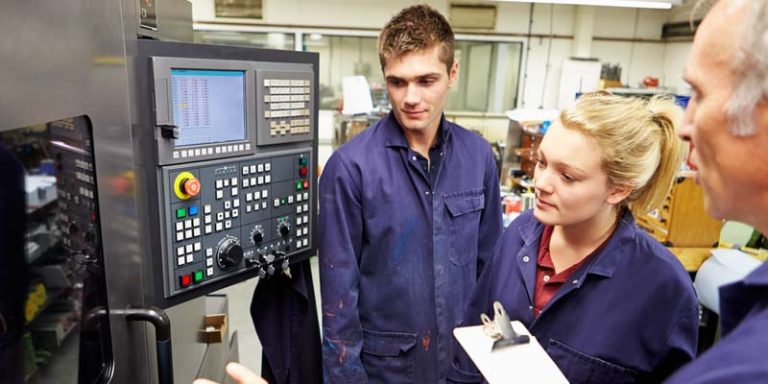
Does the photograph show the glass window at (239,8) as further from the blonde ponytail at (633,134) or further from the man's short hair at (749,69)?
the man's short hair at (749,69)

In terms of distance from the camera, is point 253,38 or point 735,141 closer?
point 735,141

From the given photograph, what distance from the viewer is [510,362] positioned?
30.0 inches

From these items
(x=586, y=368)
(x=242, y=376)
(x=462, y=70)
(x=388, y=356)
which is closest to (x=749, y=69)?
(x=586, y=368)

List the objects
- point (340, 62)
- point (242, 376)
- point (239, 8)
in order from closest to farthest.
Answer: point (242, 376), point (239, 8), point (340, 62)

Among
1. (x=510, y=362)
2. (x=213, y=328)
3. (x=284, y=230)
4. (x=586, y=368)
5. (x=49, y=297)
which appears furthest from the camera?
(x=213, y=328)

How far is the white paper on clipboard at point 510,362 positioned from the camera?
72 centimetres

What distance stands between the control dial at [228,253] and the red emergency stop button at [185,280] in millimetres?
74

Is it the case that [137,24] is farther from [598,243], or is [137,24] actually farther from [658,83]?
[658,83]

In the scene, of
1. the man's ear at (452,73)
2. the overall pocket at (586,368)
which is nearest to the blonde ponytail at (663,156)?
the overall pocket at (586,368)

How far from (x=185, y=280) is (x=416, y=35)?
2.75ft

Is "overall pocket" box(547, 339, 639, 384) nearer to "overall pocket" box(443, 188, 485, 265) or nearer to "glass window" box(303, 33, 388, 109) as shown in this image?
"overall pocket" box(443, 188, 485, 265)

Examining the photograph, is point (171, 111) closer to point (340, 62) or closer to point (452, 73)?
point (452, 73)

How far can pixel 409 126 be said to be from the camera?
135cm

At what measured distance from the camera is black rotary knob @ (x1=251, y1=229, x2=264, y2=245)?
1178 millimetres
